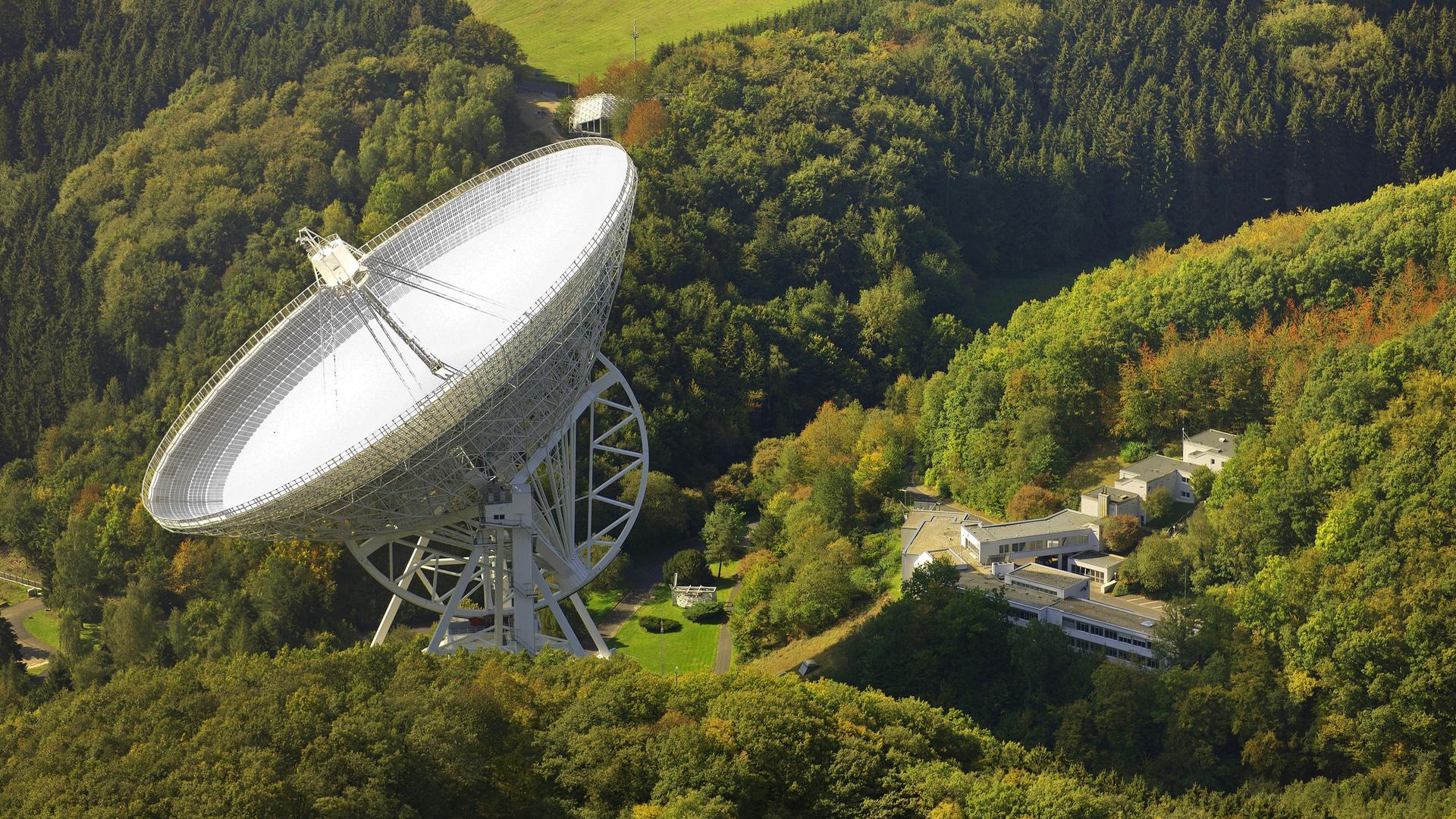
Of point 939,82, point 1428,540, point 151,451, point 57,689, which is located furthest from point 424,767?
point 939,82

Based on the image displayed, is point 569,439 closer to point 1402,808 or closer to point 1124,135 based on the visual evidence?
point 1402,808

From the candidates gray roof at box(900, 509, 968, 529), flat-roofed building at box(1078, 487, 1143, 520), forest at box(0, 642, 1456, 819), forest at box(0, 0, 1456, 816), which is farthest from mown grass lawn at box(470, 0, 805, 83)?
forest at box(0, 642, 1456, 819)

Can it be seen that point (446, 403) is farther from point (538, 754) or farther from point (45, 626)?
point (45, 626)

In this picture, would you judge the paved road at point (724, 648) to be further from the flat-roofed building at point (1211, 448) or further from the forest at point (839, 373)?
the flat-roofed building at point (1211, 448)

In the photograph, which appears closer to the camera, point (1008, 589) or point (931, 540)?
point (1008, 589)

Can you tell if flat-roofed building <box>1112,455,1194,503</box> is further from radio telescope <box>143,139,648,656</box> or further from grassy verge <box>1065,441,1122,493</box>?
radio telescope <box>143,139,648,656</box>

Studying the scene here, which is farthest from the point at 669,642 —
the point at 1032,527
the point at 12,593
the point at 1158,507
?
the point at 12,593
